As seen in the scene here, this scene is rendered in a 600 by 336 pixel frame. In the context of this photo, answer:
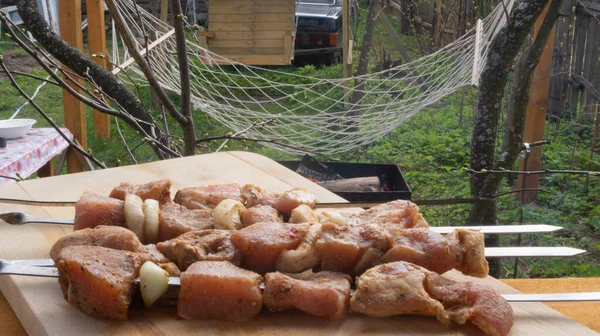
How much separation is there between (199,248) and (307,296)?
282 mm

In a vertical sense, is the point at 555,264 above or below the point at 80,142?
below

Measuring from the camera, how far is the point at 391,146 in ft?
19.9

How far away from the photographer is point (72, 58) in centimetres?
258

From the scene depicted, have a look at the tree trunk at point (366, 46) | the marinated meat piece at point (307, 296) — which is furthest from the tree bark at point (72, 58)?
the tree trunk at point (366, 46)

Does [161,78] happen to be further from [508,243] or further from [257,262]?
[257,262]

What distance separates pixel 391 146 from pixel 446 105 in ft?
4.63

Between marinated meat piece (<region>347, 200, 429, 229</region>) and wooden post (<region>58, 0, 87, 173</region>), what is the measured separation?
3.47m

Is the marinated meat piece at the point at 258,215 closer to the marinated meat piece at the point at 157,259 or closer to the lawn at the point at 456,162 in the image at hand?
the marinated meat piece at the point at 157,259

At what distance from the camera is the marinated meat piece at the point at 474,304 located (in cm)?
121

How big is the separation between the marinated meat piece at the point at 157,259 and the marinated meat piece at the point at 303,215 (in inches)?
12.9

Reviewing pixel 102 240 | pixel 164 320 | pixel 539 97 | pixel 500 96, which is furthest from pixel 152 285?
pixel 539 97

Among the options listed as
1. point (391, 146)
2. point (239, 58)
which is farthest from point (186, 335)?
point (239, 58)

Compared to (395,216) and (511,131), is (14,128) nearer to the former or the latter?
(511,131)

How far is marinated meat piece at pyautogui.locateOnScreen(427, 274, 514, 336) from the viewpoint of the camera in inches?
47.4
